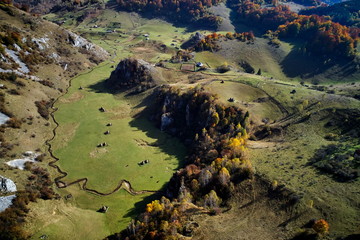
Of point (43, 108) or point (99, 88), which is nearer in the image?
point (43, 108)

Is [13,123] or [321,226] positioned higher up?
[321,226]

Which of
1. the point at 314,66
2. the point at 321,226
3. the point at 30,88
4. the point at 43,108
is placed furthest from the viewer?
the point at 314,66

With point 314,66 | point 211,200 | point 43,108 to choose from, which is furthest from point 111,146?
point 314,66

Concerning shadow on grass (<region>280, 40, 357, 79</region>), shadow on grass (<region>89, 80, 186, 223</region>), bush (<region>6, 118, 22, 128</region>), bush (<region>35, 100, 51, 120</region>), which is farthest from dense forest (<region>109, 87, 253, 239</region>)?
shadow on grass (<region>280, 40, 357, 79</region>)

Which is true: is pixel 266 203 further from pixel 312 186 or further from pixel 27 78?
pixel 27 78

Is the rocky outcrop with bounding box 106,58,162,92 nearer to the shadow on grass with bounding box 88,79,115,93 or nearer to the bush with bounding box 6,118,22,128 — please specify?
the shadow on grass with bounding box 88,79,115,93

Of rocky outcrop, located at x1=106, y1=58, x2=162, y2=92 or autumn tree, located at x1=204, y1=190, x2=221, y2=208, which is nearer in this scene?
autumn tree, located at x1=204, y1=190, x2=221, y2=208

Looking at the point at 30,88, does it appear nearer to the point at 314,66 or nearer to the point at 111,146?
the point at 111,146

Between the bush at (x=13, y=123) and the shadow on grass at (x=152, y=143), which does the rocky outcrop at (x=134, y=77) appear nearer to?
the shadow on grass at (x=152, y=143)
